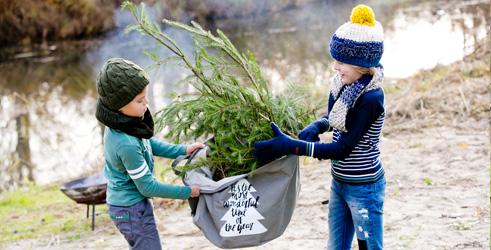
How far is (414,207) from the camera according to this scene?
14.1 feet

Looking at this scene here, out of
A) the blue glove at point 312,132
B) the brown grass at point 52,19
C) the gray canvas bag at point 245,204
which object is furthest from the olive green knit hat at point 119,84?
the brown grass at point 52,19

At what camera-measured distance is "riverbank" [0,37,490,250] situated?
388 cm

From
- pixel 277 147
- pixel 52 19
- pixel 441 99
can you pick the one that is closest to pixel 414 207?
pixel 277 147

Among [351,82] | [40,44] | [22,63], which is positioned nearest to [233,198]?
[351,82]

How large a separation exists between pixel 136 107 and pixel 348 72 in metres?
1.16

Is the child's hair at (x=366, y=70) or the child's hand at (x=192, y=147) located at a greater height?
the child's hair at (x=366, y=70)

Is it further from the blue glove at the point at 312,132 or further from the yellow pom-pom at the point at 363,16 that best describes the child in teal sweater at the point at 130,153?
the yellow pom-pom at the point at 363,16

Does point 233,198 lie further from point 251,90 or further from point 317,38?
point 317,38

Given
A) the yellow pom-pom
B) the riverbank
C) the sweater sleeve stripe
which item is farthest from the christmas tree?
the riverbank

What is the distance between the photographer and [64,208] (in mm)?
5949

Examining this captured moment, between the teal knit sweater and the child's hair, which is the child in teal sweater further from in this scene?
the child's hair

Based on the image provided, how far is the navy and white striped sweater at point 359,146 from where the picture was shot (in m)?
2.43

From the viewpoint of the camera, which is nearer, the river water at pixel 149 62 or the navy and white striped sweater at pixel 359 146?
the navy and white striped sweater at pixel 359 146

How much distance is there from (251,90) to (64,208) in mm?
3958
